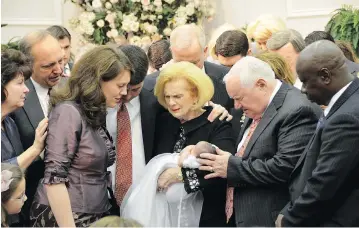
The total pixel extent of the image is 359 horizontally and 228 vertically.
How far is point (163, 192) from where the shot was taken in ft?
13.3

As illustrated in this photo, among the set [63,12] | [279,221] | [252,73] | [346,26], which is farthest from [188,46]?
→ [63,12]

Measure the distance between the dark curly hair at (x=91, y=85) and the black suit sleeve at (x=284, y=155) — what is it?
0.76 meters

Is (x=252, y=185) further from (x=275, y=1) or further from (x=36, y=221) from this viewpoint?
(x=275, y=1)

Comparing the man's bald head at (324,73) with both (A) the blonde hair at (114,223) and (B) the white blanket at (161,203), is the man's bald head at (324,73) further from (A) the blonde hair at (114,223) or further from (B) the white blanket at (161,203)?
(A) the blonde hair at (114,223)

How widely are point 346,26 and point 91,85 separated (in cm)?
409

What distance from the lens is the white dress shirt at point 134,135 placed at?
420 cm

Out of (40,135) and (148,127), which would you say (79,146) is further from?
(148,127)

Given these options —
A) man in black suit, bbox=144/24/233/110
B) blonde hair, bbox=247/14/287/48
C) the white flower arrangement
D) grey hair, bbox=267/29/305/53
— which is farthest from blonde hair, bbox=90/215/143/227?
the white flower arrangement

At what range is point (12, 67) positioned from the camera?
12.2ft

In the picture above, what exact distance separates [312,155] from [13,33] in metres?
6.02

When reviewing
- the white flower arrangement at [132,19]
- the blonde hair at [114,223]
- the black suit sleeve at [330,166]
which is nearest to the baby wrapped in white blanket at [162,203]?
the black suit sleeve at [330,166]

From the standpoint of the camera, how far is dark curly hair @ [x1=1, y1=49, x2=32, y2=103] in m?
3.70

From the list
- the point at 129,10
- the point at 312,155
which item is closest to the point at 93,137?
the point at 312,155

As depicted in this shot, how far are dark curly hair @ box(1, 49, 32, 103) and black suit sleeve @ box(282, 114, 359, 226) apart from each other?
5.03 ft
